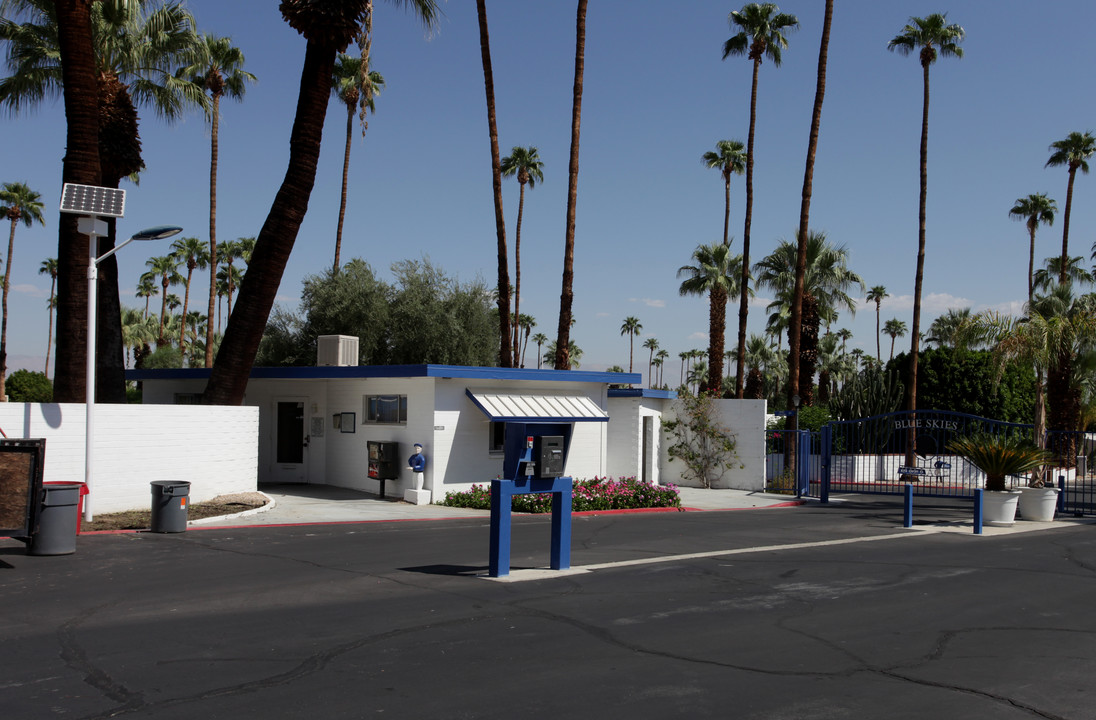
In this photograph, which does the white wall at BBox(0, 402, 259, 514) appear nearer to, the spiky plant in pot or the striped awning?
the striped awning

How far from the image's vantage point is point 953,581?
418 inches

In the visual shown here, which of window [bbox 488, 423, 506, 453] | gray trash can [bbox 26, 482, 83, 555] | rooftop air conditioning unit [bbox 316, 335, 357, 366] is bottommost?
gray trash can [bbox 26, 482, 83, 555]

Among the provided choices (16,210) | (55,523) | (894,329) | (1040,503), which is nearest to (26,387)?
(16,210)

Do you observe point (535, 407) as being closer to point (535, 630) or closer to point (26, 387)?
point (535, 630)

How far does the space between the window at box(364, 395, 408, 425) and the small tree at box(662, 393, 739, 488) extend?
8840mm

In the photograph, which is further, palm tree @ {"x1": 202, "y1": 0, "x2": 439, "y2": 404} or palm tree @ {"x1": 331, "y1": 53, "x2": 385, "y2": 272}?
palm tree @ {"x1": 331, "y1": 53, "x2": 385, "y2": 272}

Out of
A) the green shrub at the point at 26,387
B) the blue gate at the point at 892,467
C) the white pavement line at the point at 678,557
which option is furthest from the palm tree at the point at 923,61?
the green shrub at the point at 26,387

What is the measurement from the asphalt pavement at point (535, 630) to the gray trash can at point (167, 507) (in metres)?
0.24

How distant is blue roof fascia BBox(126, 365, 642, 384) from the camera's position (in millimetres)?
18109

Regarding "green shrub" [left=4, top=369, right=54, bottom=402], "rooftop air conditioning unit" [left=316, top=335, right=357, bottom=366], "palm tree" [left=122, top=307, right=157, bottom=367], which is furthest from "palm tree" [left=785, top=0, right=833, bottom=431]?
"palm tree" [left=122, top=307, right=157, bottom=367]

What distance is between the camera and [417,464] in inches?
719

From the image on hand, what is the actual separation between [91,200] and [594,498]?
10952mm

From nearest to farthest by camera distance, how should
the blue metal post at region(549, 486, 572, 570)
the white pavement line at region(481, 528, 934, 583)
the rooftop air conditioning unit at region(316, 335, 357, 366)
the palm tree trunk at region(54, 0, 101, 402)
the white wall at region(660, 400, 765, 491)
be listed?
the white pavement line at region(481, 528, 934, 583), the blue metal post at region(549, 486, 572, 570), the palm tree trunk at region(54, 0, 101, 402), the rooftop air conditioning unit at region(316, 335, 357, 366), the white wall at region(660, 400, 765, 491)

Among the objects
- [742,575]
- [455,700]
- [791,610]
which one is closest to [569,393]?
[742,575]
